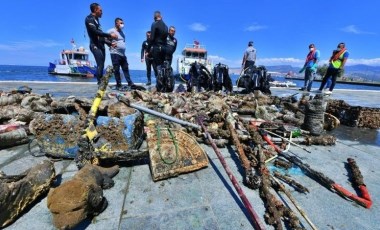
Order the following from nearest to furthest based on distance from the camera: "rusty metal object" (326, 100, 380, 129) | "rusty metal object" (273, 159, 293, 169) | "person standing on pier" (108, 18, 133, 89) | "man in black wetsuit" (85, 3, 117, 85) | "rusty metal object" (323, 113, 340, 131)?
"rusty metal object" (273, 159, 293, 169)
"rusty metal object" (323, 113, 340, 131)
"rusty metal object" (326, 100, 380, 129)
"man in black wetsuit" (85, 3, 117, 85)
"person standing on pier" (108, 18, 133, 89)

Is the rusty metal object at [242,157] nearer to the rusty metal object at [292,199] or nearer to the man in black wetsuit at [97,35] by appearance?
the rusty metal object at [292,199]

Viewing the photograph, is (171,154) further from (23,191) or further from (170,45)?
(170,45)

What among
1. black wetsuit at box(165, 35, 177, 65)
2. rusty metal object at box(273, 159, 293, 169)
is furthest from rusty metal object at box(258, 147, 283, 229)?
black wetsuit at box(165, 35, 177, 65)

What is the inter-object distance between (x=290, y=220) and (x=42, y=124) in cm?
275

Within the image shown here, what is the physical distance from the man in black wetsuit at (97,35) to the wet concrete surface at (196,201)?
4080 millimetres

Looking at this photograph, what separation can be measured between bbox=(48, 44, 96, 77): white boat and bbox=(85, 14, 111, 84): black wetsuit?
35743 millimetres

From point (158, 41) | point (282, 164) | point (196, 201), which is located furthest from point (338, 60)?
point (196, 201)

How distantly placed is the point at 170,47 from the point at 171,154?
20.5ft

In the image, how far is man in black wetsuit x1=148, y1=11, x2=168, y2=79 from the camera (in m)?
7.04

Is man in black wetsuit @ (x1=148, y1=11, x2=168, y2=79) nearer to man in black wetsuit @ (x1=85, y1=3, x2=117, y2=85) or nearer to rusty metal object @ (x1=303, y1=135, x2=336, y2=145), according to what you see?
man in black wetsuit @ (x1=85, y1=3, x2=117, y2=85)

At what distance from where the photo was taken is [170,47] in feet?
25.7

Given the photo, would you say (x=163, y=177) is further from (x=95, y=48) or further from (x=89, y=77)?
(x=89, y=77)

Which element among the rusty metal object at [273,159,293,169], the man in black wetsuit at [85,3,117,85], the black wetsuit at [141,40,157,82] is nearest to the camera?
the rusty metal object at [273,159,293,169]

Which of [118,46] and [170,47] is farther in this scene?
[170,47]
